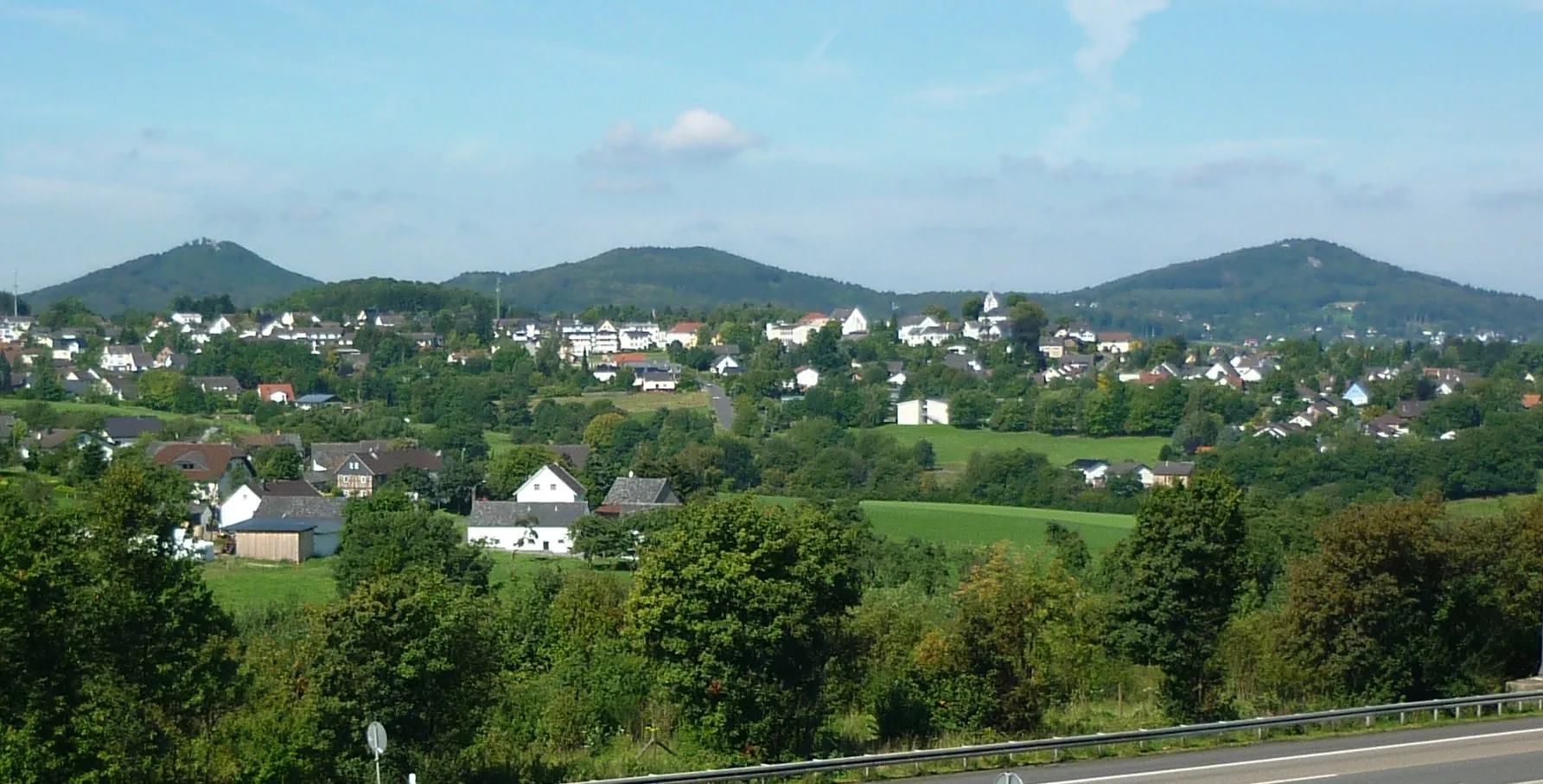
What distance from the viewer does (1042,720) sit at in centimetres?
1925

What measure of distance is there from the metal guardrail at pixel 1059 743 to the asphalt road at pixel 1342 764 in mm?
231

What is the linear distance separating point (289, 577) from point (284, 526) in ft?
22.1

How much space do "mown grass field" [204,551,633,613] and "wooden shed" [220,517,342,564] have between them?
28.4 inches

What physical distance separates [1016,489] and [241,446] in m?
35.4

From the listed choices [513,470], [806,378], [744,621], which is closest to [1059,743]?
[744,621]

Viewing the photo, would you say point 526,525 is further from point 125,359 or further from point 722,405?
point 125,359

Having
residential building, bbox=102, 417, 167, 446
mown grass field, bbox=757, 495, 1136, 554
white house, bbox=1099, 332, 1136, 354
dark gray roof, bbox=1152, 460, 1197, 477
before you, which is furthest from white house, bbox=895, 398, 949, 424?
white house, bbox=1099, 332, 1136, 354

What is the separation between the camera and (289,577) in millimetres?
45094

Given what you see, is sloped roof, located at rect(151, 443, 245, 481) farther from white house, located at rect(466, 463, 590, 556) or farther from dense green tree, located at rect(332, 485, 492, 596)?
dense green tree, located at rect(332, 485, 492, 596)

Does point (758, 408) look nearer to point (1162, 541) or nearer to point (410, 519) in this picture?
point (410, 519)

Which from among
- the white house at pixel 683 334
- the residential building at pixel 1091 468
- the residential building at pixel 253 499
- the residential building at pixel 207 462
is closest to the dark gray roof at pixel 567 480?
the residential building at pixel 253 499

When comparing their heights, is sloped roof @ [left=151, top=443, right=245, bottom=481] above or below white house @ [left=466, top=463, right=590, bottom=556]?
above

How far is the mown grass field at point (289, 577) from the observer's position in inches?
1554

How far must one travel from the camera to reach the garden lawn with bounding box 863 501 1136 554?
54.3 metres
